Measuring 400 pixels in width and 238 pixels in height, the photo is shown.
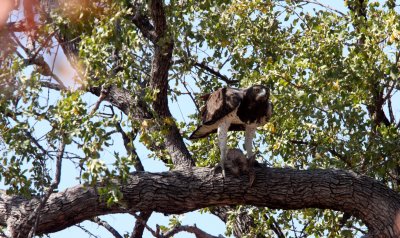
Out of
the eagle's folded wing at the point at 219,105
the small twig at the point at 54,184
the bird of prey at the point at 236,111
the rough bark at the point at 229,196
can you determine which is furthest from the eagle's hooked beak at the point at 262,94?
the small twig at the point at 54,184

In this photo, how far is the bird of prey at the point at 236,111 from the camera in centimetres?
741

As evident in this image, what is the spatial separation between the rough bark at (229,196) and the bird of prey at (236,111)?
334 mm

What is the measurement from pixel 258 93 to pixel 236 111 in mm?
274

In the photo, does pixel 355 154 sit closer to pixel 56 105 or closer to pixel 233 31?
pixel 233 31

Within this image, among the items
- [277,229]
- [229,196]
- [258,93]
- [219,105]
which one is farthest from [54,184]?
[277,229]

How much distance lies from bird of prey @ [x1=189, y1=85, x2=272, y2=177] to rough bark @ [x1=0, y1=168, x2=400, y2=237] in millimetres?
334

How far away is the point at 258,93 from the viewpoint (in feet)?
25.0

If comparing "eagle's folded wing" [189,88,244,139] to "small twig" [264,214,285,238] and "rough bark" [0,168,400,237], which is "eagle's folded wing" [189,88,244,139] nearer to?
"rough bark" [0,168,400,237]

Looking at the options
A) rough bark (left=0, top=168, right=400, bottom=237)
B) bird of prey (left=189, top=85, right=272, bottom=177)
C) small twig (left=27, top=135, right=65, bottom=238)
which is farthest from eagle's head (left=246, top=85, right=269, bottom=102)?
small twig (left=27, top=135, right=65, bottom=238)

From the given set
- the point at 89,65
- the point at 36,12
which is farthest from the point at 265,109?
the point at 36,12

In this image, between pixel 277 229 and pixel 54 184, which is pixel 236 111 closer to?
pixel 54 184

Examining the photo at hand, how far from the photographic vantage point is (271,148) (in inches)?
360

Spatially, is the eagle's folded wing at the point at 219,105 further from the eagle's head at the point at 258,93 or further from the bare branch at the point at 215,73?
the bare branch at the point at 215,73

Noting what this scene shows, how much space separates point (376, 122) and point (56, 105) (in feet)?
14.1
